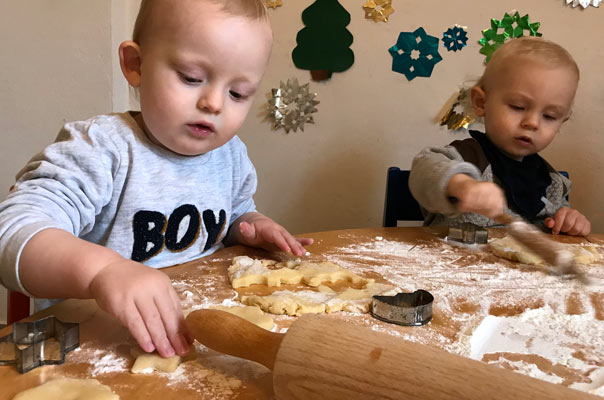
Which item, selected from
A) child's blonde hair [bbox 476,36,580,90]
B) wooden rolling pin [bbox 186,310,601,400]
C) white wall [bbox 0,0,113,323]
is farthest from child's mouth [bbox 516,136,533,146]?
white wall [bbox 0,0,113,323]

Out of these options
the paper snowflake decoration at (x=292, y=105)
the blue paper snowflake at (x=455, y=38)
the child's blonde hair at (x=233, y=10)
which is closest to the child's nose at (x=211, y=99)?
the child's blonde hair at (x=233, y=10)

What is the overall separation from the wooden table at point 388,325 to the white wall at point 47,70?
1186 millimetres

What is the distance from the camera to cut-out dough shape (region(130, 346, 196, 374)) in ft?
1.64

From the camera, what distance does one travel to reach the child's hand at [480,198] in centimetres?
98

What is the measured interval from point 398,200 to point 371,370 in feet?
3.94

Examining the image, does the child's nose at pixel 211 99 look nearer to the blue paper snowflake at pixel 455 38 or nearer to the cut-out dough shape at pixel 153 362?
the cut-out dough shape at pixel 153 362

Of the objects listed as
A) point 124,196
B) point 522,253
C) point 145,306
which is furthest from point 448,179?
point 145,306

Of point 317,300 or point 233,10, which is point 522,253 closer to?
point 317,300

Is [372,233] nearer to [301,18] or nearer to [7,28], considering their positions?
[301,18]

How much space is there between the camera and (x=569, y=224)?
53.9 inches

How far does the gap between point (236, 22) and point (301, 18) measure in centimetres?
141

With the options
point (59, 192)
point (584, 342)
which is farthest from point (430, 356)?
point (59, 192)

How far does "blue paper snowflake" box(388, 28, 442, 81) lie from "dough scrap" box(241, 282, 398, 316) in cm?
152

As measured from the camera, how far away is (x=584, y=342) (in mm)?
638
